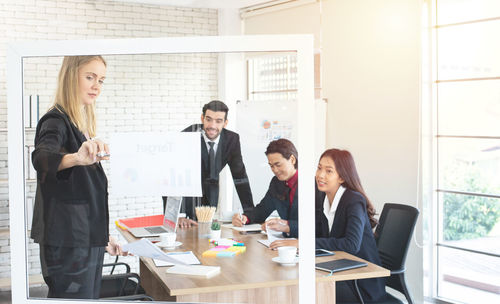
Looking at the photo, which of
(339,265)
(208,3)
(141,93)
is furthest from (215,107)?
(208,3)

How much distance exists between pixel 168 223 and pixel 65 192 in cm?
40

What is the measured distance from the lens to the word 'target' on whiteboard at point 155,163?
2.11 meters

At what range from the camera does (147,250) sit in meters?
2.18

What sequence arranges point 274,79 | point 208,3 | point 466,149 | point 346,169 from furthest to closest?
1. point 208,3
2. point 466,149
3. point 346,169
4. point 274,79

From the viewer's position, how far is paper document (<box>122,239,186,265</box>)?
214 centimetres

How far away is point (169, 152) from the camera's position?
2.12 meters

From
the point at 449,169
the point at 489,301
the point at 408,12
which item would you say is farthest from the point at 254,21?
the point at 489,301

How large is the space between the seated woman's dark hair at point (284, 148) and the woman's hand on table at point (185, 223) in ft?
1.24

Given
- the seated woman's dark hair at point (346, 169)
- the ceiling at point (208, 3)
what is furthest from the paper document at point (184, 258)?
the ceiling at point (208, 3)

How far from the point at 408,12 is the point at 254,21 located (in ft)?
7.31

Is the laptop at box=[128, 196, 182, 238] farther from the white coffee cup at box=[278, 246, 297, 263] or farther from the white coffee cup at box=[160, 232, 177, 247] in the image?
the white coffee cup at box=[278, 246, 297, 263]

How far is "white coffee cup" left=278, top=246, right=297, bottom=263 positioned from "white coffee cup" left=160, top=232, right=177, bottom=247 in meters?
0.40

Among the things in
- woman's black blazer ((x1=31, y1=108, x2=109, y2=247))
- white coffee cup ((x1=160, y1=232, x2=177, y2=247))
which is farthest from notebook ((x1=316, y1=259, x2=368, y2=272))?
woman's black blazer ((x1=31, y1=108, x2=109, y2=247))

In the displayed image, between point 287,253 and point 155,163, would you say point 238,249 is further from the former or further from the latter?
point 155,163
